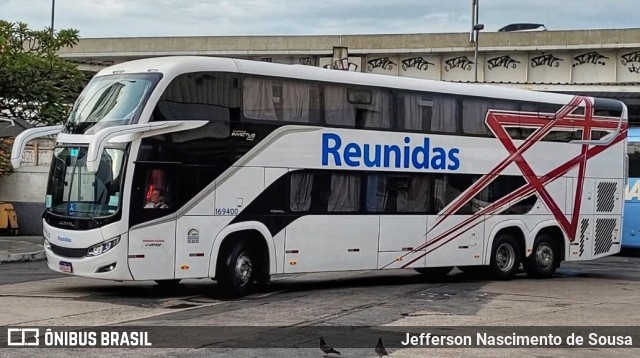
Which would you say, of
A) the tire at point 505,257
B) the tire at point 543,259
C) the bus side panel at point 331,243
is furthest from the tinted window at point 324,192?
the tire at point 543,259

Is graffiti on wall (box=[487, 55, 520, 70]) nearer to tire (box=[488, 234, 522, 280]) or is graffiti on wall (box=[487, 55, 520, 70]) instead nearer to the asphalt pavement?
tire (box=[488, 234, 522, 280])

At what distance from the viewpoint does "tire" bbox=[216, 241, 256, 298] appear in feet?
50.5

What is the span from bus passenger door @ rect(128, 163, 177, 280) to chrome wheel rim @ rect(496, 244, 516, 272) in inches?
322

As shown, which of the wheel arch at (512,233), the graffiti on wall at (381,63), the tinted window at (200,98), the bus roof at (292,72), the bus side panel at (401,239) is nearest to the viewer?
the tinted window at (200,98)

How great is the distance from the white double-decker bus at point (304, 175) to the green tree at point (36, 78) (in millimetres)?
7896

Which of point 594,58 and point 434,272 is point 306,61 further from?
point 434,272

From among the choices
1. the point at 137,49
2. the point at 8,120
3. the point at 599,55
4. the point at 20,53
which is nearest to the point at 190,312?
the point at 8,120

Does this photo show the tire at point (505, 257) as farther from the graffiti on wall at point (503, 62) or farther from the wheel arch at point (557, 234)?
the graffiti on wall at point (503, 62)

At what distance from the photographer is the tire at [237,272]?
15398mm

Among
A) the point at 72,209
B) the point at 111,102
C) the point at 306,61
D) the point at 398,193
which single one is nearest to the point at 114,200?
the point at 72,209

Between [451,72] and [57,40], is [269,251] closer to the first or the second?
[57,40]

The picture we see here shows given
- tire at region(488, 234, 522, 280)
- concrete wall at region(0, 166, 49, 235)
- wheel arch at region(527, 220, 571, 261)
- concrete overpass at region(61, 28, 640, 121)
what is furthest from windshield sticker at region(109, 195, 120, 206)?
concrete overpass at region(61, 28, 640, 121)

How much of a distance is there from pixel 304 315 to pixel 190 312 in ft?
5.34

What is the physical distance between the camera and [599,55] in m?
37.8
